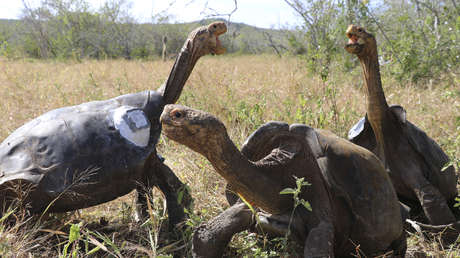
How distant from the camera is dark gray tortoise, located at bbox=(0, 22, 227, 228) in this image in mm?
1996

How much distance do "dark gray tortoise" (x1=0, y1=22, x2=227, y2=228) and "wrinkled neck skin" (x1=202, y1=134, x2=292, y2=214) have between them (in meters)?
0.72

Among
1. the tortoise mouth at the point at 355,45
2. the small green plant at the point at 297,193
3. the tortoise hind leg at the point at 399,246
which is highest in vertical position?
the tortoise mouth at the point at 355,45

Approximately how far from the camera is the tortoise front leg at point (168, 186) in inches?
95.4

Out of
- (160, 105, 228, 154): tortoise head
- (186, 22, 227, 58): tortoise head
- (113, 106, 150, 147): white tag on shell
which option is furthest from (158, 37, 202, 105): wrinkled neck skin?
(160, 105, 228, 154): tortoise head

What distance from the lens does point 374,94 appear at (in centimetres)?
239

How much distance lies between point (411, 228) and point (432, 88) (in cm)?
364

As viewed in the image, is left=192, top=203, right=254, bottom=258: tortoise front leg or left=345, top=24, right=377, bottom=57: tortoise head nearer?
left=192, top=203, right=254, bottom=258: tortoise front leg

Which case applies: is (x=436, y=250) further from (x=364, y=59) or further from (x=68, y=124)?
(x=68, y=124)

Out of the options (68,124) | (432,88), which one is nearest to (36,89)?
(68,124)

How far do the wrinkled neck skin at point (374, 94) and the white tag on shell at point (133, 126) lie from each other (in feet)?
4.56

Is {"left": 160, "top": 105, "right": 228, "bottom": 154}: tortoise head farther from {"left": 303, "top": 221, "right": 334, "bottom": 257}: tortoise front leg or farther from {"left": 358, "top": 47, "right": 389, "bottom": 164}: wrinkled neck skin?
{"left": 358, "top": 47, "right": 389, "bottom": 164}: wrinkled neck skin

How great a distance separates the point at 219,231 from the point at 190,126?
0.64 m

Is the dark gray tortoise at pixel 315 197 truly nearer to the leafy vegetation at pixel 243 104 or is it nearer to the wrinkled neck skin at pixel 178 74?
the leafy vegetation at pixel 243 104

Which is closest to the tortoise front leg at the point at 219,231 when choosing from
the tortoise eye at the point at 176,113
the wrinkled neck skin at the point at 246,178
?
the wrinkled neck skin at the point at 246,178
